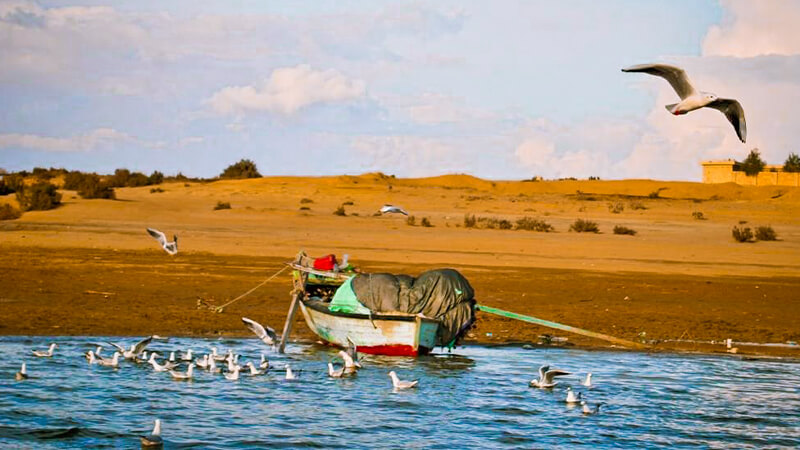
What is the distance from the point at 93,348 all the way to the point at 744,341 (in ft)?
36.6

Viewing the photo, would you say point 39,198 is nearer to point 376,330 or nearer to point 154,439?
point 376,330

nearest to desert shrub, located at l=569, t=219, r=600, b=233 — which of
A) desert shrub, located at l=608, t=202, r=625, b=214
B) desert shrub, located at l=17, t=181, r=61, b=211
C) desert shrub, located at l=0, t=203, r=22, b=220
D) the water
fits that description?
desert shrub, located at l=608, t=202, r=625, b=214

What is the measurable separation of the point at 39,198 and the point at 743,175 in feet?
164

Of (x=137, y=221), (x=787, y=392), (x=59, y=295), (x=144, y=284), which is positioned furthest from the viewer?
(x=137, y=221)

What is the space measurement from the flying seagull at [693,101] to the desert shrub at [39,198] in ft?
100

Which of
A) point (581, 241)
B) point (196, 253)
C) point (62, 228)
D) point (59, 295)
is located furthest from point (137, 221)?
point (59, 295)

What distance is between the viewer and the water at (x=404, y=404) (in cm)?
1327

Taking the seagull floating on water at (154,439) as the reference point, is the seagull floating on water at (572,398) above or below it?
above

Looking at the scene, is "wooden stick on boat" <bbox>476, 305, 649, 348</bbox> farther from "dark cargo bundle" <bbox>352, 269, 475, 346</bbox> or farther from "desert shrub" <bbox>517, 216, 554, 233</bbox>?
"desert shrub" <bbox>517, 216, 554, 233</bbox>

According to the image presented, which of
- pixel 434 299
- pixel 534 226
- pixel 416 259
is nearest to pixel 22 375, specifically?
pixel 434 299

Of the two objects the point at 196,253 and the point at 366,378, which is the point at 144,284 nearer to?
the point at 196,253

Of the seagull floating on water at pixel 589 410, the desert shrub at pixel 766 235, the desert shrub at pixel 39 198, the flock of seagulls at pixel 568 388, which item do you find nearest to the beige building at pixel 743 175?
the desert shrub at pixel 766 235

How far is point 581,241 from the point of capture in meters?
38.1

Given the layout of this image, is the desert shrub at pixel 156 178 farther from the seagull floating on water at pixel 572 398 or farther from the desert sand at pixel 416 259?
the seagull floating on water at pixel 572 398
